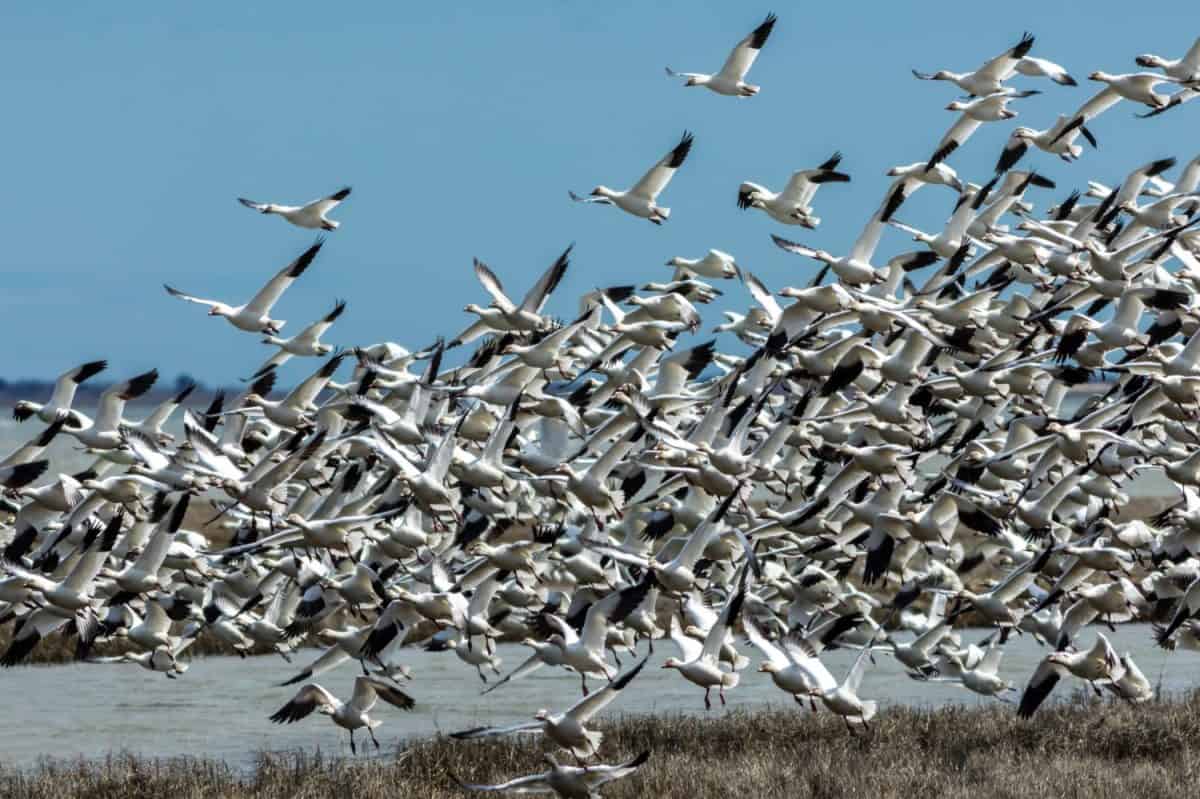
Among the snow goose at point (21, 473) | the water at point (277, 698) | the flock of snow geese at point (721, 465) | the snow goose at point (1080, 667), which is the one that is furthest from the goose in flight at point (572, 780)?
the water at point (277, 698)

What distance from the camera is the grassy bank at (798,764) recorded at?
15.3 metres

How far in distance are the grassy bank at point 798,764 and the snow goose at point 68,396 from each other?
11.6 feet

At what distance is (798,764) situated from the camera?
1653 centimetres

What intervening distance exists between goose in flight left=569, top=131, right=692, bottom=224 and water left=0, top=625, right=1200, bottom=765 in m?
6.06

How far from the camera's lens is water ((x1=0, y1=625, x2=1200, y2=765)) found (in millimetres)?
22281

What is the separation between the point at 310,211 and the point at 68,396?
3417mm

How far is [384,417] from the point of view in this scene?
18.0 m

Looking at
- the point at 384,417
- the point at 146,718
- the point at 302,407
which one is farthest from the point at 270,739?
the point at 384,417

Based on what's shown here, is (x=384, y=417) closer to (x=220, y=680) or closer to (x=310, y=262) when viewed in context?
(x=310, y=262)

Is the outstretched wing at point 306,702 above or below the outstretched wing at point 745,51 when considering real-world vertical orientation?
below

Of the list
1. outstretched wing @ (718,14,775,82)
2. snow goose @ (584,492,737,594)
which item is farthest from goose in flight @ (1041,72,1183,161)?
snow goose @ (584,492,737,594)

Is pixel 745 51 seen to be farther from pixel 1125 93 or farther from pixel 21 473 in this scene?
pixel 21 473

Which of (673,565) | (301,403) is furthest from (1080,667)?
(301,403)

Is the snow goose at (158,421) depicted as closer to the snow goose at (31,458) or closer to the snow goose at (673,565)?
the snow goose at (31,458)
